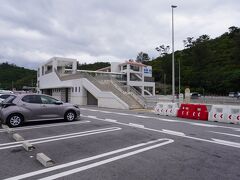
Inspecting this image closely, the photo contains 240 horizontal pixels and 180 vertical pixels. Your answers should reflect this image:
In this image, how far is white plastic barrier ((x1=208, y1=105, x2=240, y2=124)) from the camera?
1314 centimetres

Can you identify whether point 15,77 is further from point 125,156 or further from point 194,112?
point 125,156

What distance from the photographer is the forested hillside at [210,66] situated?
67562 mm

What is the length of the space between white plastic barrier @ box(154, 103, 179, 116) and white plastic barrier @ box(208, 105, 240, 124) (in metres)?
3.17

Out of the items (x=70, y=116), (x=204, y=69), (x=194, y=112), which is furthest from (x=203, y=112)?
(x=204, y=69)

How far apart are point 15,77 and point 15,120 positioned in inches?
3280

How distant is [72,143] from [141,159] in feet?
9.07

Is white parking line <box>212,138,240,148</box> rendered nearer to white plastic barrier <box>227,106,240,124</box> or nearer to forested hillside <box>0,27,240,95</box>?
white plastic barrier <box>227,106,240,124</box>

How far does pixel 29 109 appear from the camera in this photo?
1148 centimetres

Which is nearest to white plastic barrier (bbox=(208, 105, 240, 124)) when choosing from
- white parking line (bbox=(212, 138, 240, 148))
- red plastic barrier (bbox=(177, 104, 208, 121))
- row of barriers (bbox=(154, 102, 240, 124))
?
row of barriers (bbox=(154, 102, 240, 124))

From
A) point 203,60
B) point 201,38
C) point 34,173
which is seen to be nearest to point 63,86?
point 34,173

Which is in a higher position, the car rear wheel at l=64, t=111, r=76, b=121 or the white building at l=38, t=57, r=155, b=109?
the white building at l=38, t=57, r=155, b=109

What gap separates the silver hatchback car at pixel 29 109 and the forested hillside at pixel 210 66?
204ft

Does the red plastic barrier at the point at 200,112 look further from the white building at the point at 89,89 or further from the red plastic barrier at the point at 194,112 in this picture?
the white building at the point at 89,89

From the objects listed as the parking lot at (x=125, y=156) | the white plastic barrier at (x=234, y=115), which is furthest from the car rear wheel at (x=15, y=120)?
the white plastic barrier at (x=234, y=115)
